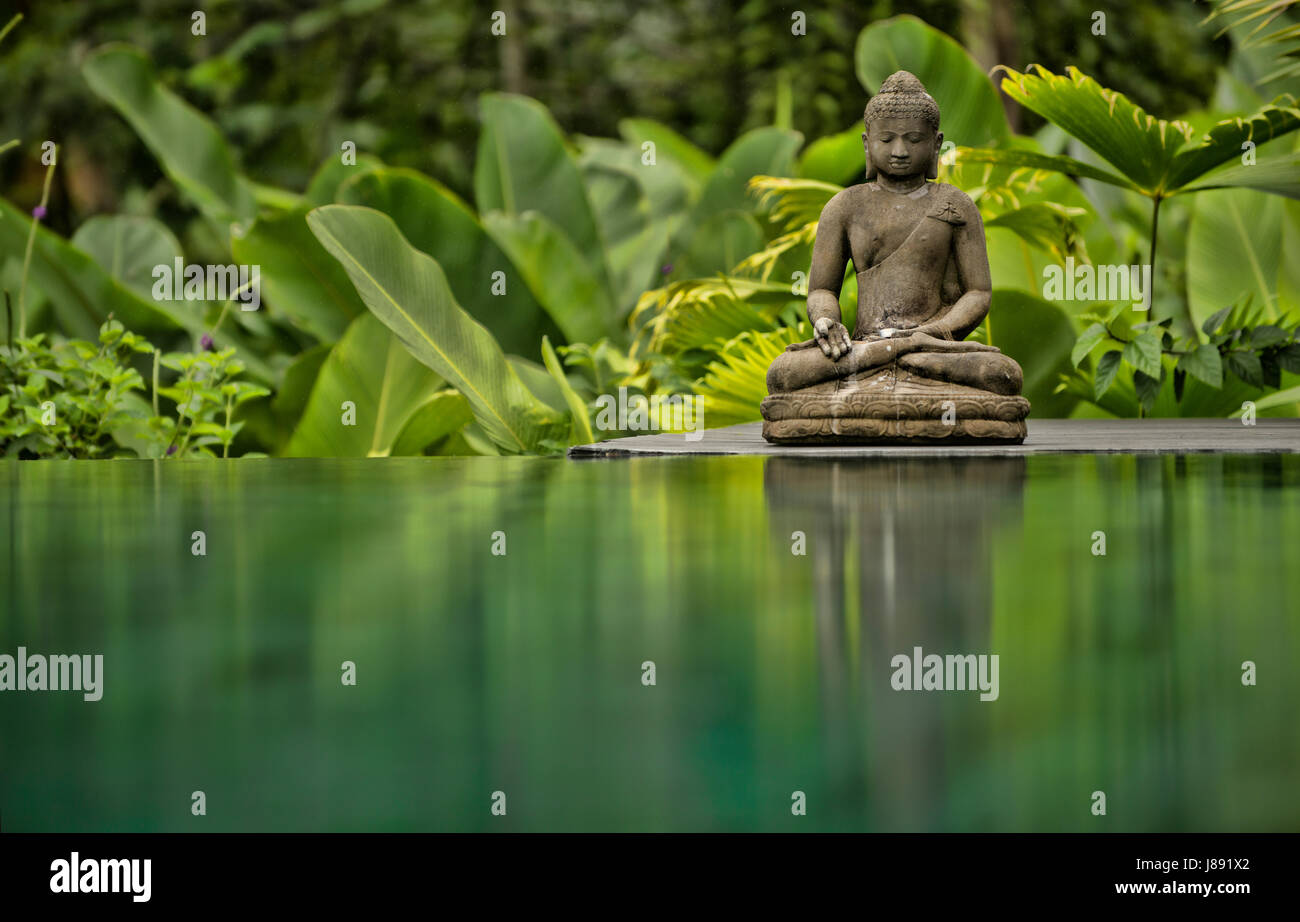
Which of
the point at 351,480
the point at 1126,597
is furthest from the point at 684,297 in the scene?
the point at 1126,597

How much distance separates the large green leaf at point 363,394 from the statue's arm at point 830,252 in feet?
5.95

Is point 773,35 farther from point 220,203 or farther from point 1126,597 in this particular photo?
point 1126,597

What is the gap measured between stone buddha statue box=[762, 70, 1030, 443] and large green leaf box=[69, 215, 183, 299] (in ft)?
13.4

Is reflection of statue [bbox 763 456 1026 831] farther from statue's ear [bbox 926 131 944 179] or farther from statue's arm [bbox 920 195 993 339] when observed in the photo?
statue's ear [bbox 926 131 944 179]

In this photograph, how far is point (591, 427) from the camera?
543 centimetres

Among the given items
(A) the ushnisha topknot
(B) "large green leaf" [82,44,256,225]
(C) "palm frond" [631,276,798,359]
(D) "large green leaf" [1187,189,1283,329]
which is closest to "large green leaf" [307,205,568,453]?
(C) "palm frond" [631,276,798,359]

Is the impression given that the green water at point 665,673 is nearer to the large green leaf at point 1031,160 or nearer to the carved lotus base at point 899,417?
the carved lotus base at point 899,417

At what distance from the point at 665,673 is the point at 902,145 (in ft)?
10.9

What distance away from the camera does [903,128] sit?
4109mm

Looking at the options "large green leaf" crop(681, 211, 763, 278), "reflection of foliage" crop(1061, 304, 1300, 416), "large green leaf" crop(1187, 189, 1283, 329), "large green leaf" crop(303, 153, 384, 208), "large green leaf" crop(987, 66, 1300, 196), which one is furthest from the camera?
"large green leaf" crop(303, 153, 384, 208)

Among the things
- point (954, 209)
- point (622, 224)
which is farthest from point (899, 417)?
point (622, 224)

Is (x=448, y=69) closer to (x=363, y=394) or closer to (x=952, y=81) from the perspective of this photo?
(x=952, y=81)

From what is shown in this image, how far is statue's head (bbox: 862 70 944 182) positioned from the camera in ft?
13.4

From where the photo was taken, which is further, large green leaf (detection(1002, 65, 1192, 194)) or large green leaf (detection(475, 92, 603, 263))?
large green leaf (detection(475, 92, 603, 263))
